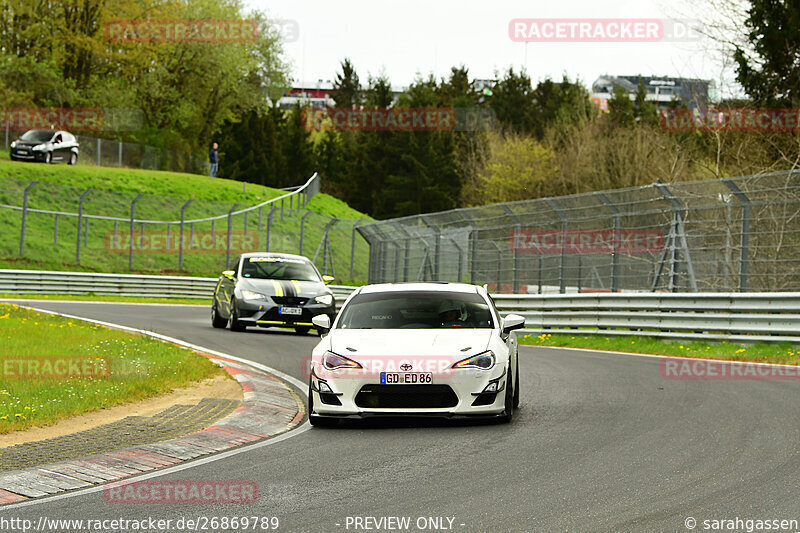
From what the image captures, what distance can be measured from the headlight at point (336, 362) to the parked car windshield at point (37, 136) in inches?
1972

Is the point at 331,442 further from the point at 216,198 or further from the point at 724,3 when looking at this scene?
the point at 216,198

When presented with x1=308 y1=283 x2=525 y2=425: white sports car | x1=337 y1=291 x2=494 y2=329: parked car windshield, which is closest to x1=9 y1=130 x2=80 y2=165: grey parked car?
x1=337 y1=291 x2=494 y2=329: parked car windshield

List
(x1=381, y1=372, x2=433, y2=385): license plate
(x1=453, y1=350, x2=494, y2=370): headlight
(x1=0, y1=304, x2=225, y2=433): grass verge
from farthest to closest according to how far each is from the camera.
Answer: (x1=0, y1=304, x2=225, y2=433): grass verge, (x1=453, y1=350, x2=494, y2=370): headlight, (x1=381, y1=372, x2=433, y2=385): license plate

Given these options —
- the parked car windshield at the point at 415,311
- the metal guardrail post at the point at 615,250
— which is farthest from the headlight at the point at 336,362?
the metal guardrail post at the point at 615,250

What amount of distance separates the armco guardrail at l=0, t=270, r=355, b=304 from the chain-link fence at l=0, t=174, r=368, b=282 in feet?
6.87

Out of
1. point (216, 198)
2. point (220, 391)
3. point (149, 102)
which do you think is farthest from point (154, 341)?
point (149, 102)

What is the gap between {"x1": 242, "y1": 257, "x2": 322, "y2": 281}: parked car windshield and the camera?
71.8 feet

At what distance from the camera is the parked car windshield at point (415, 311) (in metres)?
10.6

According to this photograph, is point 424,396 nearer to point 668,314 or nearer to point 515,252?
point 668,314

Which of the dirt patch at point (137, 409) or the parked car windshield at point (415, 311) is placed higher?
the parked car windshield at point (415, 311)

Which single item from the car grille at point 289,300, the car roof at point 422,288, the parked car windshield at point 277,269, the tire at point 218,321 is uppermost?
the car roof at point 422,288

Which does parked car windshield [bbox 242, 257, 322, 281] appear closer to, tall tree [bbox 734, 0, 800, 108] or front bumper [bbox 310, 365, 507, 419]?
front bumper [bbox 310, 365, 507, 419]

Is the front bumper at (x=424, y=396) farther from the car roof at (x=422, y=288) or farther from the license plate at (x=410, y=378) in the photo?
the car roof at (x=422, y=288)

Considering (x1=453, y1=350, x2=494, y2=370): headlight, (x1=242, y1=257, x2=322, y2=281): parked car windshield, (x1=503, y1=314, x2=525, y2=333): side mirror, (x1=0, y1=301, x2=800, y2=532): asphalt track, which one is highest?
(x1=503, y1=314, x2=525, y2=333): side mirror
